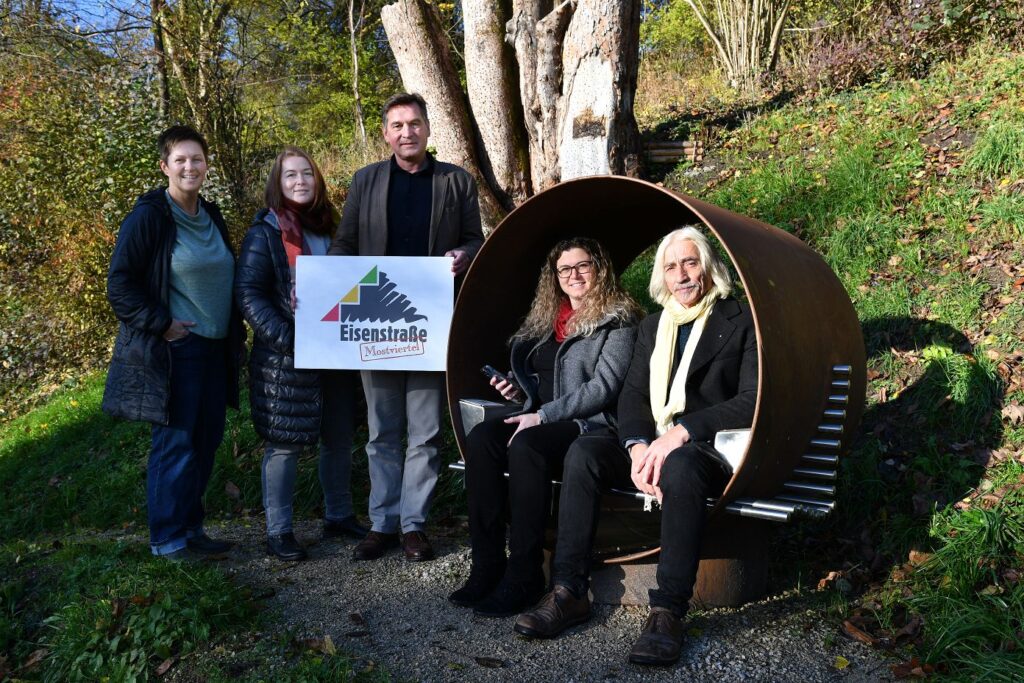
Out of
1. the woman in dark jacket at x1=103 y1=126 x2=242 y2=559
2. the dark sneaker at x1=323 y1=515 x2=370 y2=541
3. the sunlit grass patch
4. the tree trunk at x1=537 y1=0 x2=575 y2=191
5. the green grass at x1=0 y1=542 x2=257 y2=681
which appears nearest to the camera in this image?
the green grass at x1=0 y1=542 x2=257 y2=681

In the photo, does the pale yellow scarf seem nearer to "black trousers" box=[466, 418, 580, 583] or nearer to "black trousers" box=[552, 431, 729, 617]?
"black trousers" box=[552, 431, 729, 617]

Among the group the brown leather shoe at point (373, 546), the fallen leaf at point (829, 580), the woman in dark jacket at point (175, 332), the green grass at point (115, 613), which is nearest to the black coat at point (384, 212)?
the woman in dark jacket at point (175, 332)

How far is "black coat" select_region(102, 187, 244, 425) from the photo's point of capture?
13.6 feet

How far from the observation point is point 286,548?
4.57 metres

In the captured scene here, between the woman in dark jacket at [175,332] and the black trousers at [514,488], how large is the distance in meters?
1.35

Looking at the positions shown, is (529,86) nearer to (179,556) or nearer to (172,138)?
(172,138)

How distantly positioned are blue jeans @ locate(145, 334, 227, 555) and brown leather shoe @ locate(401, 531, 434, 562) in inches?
41.3

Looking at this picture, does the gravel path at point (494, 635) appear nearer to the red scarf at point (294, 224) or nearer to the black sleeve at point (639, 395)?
the black sleeve at point (639, 395)

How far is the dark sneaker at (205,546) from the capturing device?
4.63 m

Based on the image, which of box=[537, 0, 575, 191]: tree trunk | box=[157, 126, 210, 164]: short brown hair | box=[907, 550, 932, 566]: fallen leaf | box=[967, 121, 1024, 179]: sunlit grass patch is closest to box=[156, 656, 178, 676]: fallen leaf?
box=[157, 126, 210, 164]: short brown hair

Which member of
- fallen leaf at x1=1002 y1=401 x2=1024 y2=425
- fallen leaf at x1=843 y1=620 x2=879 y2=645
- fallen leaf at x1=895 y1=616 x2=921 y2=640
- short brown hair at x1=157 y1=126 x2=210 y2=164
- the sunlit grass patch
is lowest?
fallen leaf at x1=843 y1=620 x2=879 y2=645

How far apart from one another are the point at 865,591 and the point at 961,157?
3.81 metres

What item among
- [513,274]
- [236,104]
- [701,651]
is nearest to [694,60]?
[236,104]

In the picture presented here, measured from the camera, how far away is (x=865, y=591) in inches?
159
